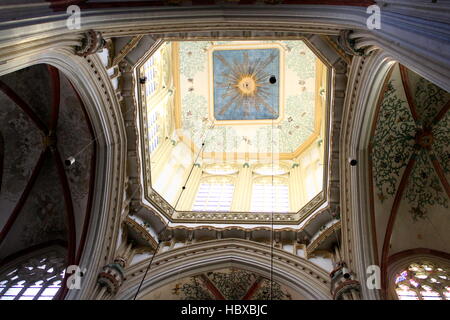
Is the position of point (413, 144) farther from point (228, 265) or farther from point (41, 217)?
point (41, 217)

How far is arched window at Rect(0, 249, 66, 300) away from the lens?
9648 millimetres

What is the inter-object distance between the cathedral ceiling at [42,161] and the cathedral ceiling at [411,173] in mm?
7563

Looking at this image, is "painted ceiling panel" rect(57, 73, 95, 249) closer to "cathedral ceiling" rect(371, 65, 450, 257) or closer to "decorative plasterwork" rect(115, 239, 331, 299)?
"decorative plasterwork" rect(115, 239, 331, 299)

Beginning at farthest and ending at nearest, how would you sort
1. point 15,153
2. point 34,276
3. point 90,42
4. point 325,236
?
point 15,153
point 325,236
point 34,276
point 90,42

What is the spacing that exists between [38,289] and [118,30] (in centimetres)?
662

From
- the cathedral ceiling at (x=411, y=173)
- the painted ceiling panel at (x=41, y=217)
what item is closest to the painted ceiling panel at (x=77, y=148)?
the painted ceiling panel at (x=41, y=217)

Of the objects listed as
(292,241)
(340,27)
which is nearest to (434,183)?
(292,241)

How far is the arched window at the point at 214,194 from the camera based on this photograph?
14.6 m

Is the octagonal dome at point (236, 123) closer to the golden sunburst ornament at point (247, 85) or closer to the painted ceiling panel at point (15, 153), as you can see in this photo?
the golden sunburst ornament at point (247, 85)

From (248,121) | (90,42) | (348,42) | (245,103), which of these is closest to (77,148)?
(90,42)

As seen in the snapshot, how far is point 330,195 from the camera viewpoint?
1132 centimetres

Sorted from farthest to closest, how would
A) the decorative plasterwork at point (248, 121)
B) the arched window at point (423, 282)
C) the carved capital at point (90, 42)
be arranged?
the decorative plasterwork at point (248, 121) → the arched window at point (423, 282) → the carved capital at point (90, 42)

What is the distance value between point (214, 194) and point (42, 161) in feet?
22.2

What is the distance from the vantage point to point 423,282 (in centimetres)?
955
